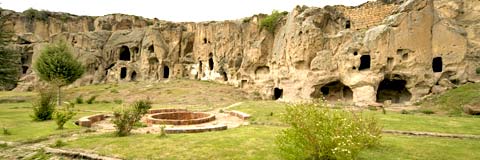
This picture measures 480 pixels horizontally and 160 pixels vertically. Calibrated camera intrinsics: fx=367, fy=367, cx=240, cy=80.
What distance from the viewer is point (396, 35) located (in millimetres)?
28594

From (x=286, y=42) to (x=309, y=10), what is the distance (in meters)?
3.74

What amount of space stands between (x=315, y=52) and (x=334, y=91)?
156 inches

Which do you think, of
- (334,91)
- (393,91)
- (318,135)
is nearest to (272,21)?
(334,91)

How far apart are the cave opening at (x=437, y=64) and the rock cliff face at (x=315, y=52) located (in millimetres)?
71

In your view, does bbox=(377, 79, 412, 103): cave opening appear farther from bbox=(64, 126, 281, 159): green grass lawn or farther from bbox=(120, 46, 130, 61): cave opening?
bbox=(120, 46, 130, 61): cave opening

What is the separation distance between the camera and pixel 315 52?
33312 mm

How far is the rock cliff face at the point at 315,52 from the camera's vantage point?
28297mm

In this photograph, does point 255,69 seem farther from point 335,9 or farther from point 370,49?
point 370,49

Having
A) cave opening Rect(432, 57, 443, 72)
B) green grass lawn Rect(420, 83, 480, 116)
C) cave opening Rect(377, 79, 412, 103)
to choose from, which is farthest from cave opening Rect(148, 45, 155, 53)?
green grass lawn Rect(420, 83, 480, 116)

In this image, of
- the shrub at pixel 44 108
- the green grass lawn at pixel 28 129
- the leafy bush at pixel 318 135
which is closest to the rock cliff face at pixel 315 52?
the green grass lawn at pixel 28 129

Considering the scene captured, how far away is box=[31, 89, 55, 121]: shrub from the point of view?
19453 millimetres

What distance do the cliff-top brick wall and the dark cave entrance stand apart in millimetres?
5621

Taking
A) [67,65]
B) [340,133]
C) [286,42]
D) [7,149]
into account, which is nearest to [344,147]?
[340,133]

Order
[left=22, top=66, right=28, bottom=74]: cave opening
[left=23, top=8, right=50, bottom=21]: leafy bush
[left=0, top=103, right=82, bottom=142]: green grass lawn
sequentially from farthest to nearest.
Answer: [left=23, top=8, right=50, bottom=21]: leafy bush
[left=22, top=66, right=28, bottom=74]: cave opening
[left=0, top=103, right=82, bottom=142]: green grass lawn
